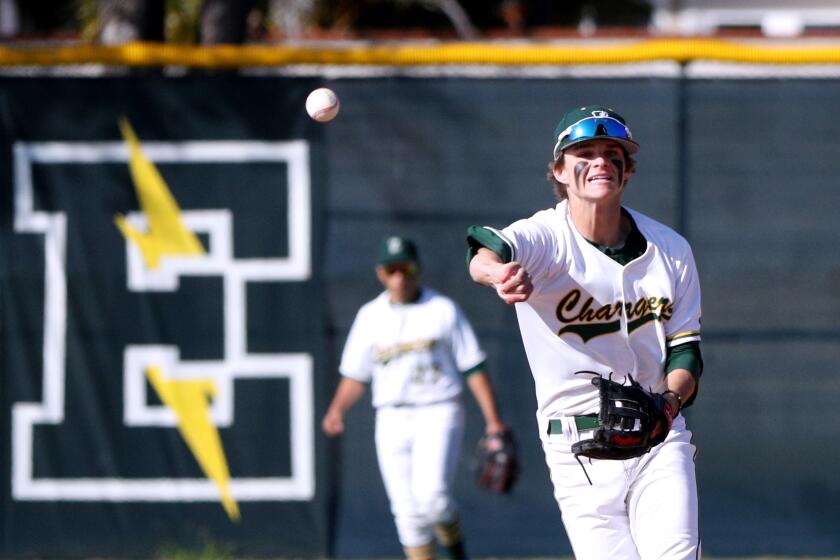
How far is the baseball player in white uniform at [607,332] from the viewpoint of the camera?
14.8 feet

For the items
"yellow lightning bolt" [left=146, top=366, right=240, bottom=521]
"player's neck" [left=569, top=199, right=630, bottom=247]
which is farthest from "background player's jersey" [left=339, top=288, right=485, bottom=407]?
"player's neck" [left=569, top=199, right=630, bottom=247]

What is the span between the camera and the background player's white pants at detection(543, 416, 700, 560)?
4.45 metres

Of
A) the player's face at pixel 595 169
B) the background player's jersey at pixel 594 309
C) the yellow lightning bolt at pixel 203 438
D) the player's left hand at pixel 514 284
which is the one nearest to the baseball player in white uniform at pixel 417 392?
the yellow lightning bolt at pixel 203 438

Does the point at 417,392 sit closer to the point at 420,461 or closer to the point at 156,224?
the point at 420,461

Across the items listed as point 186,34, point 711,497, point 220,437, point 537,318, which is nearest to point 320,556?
point 220,437

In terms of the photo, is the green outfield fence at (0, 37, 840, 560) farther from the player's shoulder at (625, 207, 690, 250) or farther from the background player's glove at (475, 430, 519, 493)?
the player's shoulder at (625, 207, 690, 250)

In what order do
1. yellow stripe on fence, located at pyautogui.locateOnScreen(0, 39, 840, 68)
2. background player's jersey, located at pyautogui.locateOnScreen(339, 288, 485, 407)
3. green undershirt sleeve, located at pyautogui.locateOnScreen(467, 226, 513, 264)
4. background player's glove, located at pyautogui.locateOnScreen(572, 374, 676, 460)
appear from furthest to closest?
yellow stripe on fence, located at pyautogui.locateOnScreen(0, 39, 840, 68) → background player's jersey, located at pyautogui.locateOnScreen(339, 288, 485, 407) → background player's glove, located at pyautogui.locateOnScreen(572, 374, 676, 460) → green undershirt sleeve, located at pyautogui.locateOnScreen(467, 226, 513, 264)

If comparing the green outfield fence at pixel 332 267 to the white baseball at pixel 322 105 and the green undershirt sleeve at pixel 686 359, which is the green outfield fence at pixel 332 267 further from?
the green undershirt sleeve at pixel 686 359

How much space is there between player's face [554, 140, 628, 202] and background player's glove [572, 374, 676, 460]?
0.64 metres

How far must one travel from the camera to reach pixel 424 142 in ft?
26.7

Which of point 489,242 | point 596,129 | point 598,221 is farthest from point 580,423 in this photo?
point 596,129

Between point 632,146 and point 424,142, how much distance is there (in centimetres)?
364

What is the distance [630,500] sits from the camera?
4590 mm

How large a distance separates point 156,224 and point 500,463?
8.48ft
